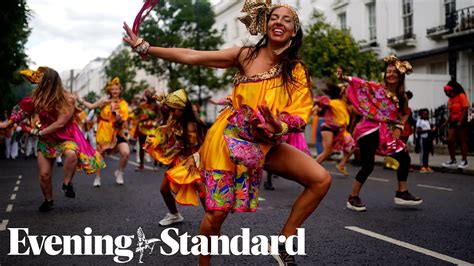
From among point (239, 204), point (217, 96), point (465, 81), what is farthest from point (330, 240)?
point (217, 96)

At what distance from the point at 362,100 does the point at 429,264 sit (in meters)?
3.40

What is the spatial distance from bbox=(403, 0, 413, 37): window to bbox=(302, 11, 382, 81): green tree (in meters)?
2.28

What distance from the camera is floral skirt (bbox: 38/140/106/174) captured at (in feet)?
24.3

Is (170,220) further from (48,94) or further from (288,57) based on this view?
(288,57)

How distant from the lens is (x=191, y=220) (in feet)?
21.9

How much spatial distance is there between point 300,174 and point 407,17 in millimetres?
22423

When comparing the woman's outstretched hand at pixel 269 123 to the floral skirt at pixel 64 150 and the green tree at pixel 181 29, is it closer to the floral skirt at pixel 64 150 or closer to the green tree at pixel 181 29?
the floral skirt at pixel 64 150

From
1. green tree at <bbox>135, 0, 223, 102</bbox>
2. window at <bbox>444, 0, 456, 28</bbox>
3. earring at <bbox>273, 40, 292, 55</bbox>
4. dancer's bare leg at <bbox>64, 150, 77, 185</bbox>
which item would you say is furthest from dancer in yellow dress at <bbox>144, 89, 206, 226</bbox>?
green tree at <bbox>135, 0, 223, 102</bbox>

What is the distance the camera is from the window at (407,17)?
79.6ft

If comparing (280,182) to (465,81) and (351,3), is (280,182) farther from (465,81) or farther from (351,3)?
(351,3)

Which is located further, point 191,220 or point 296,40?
point 191,220

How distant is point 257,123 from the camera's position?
3559 mm

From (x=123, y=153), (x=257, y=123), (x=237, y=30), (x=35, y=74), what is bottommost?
(x=123, y=153)

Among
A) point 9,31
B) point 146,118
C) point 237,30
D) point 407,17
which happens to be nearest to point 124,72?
point 237,30
